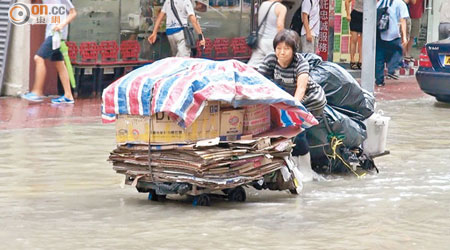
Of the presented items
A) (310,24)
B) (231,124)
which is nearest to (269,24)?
(310,24)

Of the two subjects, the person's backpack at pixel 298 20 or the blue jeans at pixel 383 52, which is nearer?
the person's backpack at pixel 298 20

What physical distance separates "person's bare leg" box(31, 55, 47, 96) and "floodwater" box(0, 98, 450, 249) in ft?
11.7

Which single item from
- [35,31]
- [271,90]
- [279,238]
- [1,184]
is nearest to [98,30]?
[35,31]

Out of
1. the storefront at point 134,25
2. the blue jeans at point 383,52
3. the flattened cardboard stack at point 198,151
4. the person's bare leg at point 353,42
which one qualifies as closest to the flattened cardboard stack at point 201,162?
the flattened cardboard stack at point 198,151

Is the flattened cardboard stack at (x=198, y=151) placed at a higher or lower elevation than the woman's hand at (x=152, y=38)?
lower

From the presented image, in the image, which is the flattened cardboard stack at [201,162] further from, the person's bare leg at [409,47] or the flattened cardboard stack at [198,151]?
the person's bare leg at [409,47]

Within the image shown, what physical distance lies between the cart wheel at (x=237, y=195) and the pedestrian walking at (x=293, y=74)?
0.92m

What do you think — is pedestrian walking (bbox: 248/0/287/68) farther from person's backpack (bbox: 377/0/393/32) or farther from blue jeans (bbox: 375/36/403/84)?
blue jeans (bbox: 375/36/403/84)

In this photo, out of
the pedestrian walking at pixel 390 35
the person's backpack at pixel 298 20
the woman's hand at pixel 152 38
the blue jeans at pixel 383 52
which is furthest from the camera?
the blue jeans at pixel 383 52

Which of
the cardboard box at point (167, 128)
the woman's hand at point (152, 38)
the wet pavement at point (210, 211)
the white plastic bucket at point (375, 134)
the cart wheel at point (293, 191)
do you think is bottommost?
the wet pavement at point (210, 211)

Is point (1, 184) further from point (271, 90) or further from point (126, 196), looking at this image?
point (271, 90)

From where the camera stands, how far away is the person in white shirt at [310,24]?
17.4 metres

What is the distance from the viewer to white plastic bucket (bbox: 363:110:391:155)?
10.7m

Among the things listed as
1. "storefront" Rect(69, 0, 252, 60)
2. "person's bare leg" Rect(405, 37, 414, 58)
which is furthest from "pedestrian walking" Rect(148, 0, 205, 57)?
"person's bare leg" Rect(405, 37, 414, 58)
